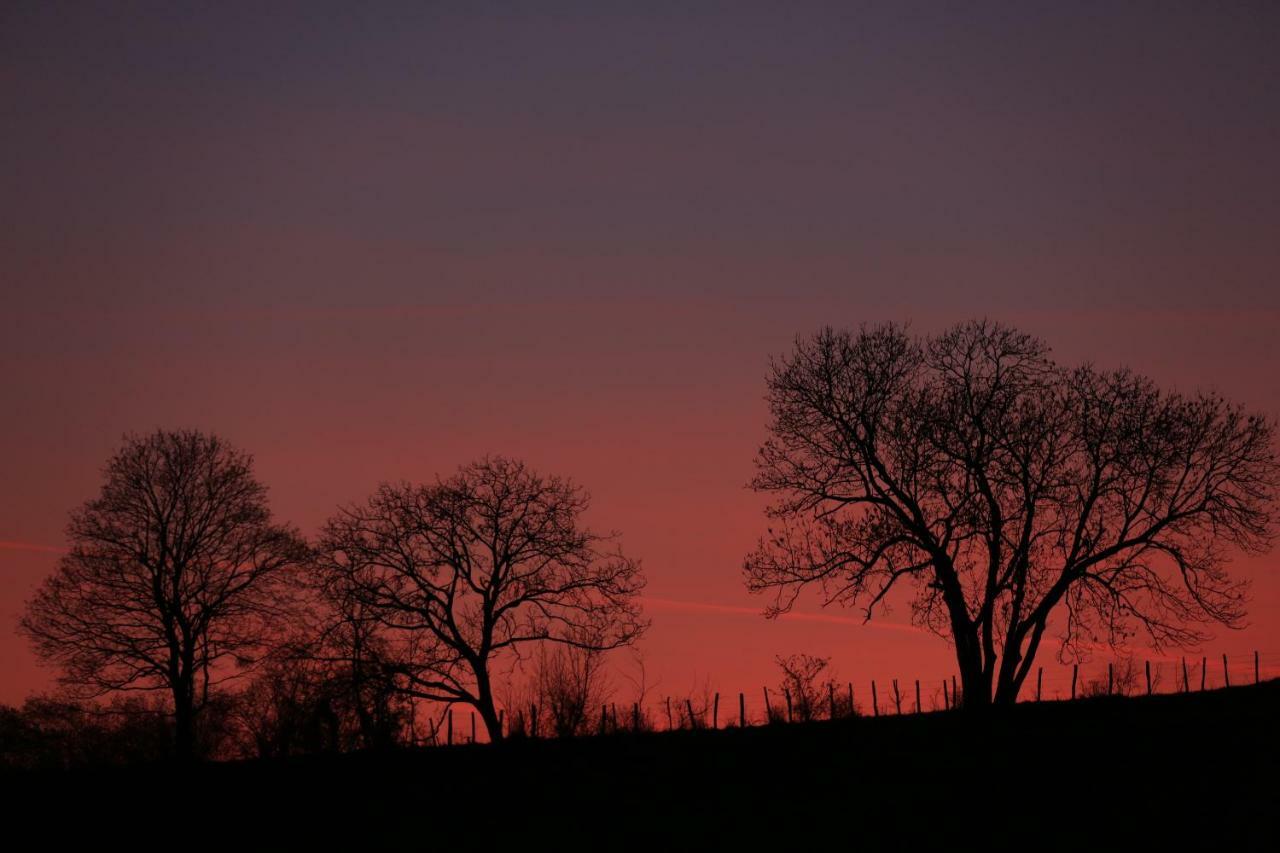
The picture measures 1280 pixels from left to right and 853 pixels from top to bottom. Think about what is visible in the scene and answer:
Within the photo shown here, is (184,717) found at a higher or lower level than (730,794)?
higher

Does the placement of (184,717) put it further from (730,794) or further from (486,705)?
(730,794)

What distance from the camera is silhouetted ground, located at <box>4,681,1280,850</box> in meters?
26.6

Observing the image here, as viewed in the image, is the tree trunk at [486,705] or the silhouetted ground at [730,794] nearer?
the silhouetted ground at [730,794]

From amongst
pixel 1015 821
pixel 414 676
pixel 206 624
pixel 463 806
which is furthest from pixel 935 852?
pixel 206 624

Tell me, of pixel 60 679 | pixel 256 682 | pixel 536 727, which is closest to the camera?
pixel 536 727

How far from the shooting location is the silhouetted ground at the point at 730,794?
2656 centimetres

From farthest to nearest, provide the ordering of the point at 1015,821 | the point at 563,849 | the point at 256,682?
the point at 256,682 → the point at 1015,821 → the point at 563,849

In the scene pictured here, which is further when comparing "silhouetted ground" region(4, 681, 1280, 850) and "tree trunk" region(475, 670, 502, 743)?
"tree trunk" region(475, 670, 502, 743)

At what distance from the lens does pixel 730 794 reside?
2972cm

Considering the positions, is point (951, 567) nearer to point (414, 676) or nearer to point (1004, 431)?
point (1004, 431)

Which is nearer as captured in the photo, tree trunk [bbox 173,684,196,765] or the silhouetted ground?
the silhouetted ground

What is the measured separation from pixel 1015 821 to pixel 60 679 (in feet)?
126

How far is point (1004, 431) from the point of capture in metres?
44.1

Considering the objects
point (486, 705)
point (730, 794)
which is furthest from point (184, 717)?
point (730, 794)
